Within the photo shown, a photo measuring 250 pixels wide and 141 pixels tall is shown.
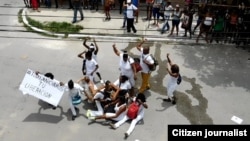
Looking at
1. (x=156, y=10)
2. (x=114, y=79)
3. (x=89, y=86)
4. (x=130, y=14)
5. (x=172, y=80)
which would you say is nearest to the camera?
(x=89, y=86)

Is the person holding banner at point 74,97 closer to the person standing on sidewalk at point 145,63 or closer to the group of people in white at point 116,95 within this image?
the group of people in white at point 116,95

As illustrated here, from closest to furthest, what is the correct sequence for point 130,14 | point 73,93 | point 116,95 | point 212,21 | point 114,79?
point 73,93
point 116,95
point 114,79
point 212,21
point 130,14

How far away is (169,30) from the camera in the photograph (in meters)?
14.7

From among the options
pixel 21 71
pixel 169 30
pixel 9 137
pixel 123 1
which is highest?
pixel 123 1

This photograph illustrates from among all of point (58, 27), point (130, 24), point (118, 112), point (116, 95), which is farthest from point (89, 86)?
point (58, 27)

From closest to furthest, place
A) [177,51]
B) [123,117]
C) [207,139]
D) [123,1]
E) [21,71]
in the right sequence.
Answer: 1. [207,139]
2. [123,117]
3. [21,71]
4. [177,51]
5. [123,1]

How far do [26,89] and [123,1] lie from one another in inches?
309

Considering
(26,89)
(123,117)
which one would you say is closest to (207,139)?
(123,117)

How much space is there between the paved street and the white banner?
2.16 feet

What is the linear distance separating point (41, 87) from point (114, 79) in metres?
2.84

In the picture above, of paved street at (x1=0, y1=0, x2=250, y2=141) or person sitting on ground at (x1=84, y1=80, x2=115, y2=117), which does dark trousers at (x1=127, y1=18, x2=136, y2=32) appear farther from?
person sitting on ground at (x1=84, y1=80, x2=115, y2=117)

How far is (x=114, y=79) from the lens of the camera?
38.0 ft

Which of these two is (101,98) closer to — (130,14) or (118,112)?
(118,112)

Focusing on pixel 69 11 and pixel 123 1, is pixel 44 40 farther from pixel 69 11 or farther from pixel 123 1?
pixel 123 1
